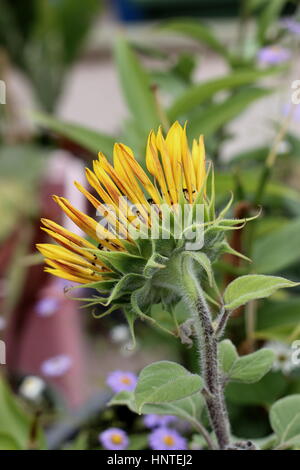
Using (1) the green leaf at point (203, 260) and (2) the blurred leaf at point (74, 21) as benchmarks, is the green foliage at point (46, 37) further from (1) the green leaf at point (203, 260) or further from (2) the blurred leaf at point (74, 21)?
(1) the green leaf at point (203, 260)

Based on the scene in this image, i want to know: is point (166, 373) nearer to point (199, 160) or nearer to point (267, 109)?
point (199, 160)

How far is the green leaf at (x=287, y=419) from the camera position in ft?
1.09

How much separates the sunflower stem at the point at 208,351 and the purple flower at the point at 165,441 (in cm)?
9

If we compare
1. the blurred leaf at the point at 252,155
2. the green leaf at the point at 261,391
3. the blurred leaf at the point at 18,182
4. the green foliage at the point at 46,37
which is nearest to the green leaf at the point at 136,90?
the blurred leaf at the point at 252,155

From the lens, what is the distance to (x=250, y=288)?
27 centimetres

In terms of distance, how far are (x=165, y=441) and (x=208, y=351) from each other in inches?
6.0

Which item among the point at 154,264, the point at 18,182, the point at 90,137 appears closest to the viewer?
the point at 154,264

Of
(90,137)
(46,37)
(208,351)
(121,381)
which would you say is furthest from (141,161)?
(46,37)

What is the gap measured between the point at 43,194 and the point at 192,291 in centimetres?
94

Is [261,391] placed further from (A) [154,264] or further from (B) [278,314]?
(A) [154,264]

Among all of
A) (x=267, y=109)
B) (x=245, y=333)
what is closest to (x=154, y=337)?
(x=245, y=333)

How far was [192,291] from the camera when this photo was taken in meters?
0.26

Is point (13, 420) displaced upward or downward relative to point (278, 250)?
downward

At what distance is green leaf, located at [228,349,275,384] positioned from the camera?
0.31m
